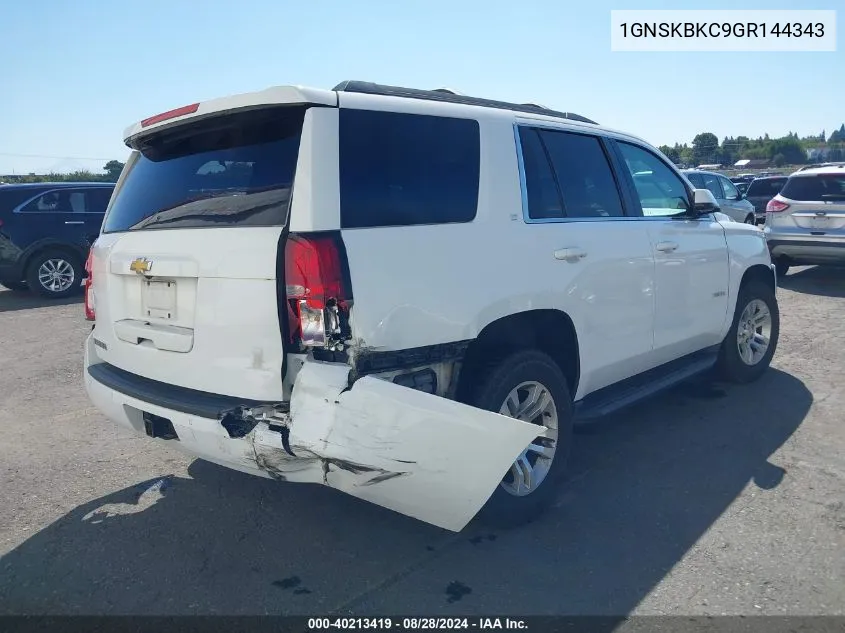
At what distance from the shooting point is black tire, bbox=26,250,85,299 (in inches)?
423

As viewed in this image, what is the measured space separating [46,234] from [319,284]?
995 cm

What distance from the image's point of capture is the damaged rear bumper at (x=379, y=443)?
262 cm

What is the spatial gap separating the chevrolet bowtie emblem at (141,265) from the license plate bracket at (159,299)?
53mm

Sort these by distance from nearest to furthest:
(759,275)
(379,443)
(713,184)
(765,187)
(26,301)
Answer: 1. (379,443)
2. (759,275)
3. (26,301)
4. (713,184)
5. (765,187)

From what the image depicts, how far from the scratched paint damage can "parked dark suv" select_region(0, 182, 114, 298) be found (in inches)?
372

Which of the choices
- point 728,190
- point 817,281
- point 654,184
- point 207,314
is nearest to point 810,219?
point 817,281

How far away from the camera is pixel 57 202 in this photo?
1116 cm

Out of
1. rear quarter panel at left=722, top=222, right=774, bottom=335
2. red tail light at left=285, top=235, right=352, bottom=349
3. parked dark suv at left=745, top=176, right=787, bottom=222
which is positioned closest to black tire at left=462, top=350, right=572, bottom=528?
red tail light at left=285, top=235, right=352, bottom=349

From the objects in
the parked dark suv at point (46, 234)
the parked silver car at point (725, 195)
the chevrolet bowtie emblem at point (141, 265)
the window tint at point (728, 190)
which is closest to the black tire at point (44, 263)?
the parked dark suv at point (46, 234)

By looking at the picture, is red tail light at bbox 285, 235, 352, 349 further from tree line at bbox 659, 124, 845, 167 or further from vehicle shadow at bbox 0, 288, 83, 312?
tree line at bbox 659, 124, 845, 167

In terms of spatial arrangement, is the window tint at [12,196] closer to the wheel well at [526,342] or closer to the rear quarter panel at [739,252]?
the wheel well at [526,342]

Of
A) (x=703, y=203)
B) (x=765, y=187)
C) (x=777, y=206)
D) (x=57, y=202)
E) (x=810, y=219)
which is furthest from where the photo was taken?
(x=765, y=187)

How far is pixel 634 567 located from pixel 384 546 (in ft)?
3.76

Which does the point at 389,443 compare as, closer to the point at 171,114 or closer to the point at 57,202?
the point at 171,114
